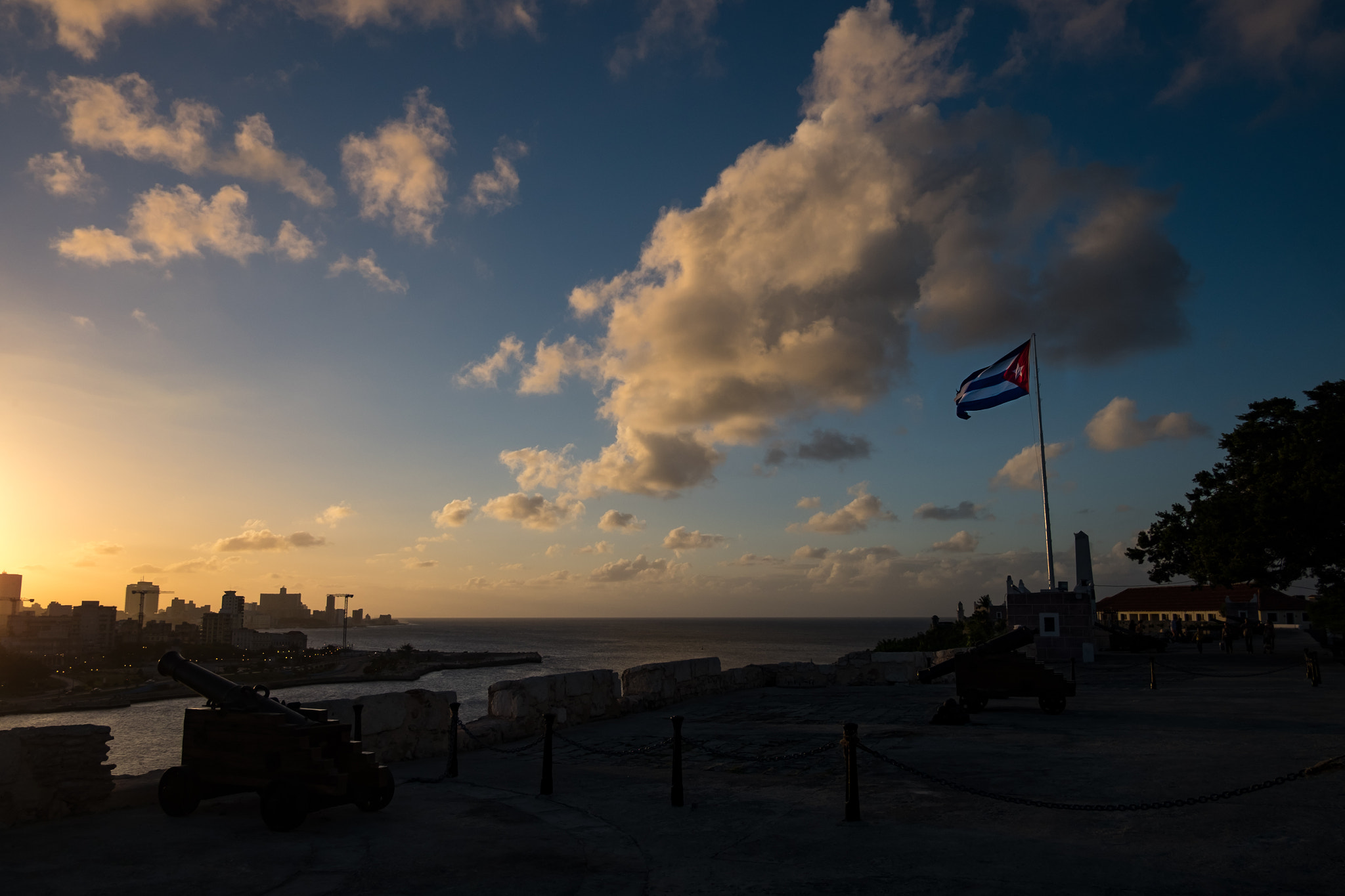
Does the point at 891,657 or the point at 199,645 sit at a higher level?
the point at 891,657

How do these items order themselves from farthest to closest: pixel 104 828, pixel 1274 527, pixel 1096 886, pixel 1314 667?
pixel 1274 527
pixel 1314 667
pixel 104 828
pixel 1096 886

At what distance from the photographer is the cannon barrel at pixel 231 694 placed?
22.0 ft

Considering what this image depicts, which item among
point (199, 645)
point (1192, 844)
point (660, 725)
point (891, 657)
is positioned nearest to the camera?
point (1192, 844)

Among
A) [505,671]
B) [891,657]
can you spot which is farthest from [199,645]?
[891,657]

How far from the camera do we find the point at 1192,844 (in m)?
5.71

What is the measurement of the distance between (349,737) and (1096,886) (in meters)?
5.73

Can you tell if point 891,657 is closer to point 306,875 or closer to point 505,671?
point 306,875

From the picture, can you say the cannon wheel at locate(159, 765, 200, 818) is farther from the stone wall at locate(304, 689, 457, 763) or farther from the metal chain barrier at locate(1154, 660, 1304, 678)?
the metal chain barrier at locate(1154, 660, 1304, 678)

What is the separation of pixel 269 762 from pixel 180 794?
36.4 inches

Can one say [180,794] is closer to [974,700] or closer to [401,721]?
[401,721]

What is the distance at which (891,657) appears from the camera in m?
21.9

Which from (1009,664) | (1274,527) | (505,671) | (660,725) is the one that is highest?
(1274,527)

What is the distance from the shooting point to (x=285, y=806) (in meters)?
6.15

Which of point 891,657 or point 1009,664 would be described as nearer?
point 1009,664
